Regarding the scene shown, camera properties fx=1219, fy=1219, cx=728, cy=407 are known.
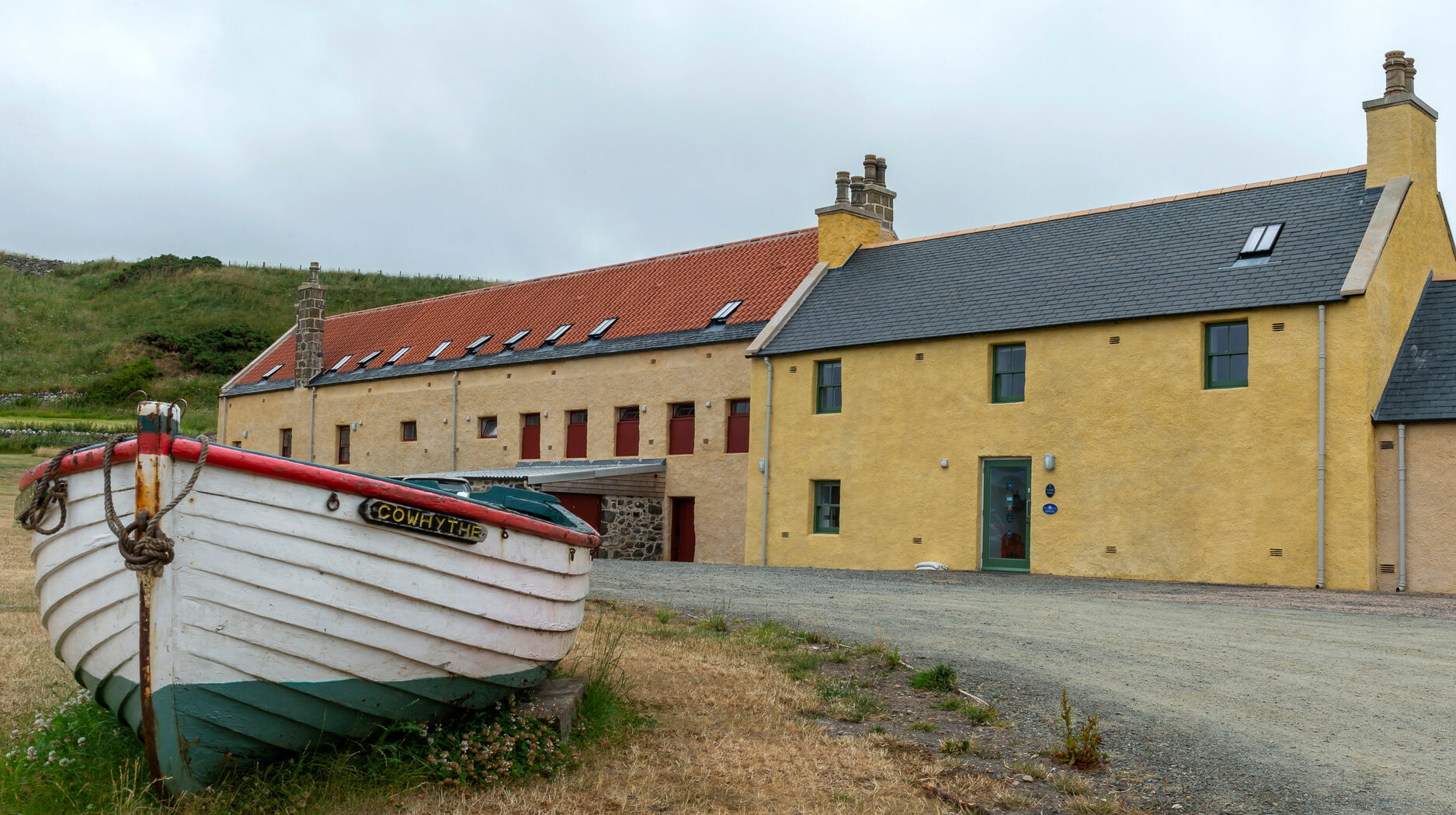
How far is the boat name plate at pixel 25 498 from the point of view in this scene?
6.25 m

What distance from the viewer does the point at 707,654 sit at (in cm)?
1030

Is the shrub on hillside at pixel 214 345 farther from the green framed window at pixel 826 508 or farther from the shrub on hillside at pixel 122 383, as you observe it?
the green framed window at pixel 826 508

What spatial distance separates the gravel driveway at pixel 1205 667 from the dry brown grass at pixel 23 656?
21.1ft

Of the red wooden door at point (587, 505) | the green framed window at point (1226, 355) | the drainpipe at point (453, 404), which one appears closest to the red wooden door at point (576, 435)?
the red wooden door at point (587, 505)

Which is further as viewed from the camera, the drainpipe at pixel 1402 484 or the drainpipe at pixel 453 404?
the drainpipe at pixel 453 404

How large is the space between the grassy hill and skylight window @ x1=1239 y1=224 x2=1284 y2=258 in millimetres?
48945

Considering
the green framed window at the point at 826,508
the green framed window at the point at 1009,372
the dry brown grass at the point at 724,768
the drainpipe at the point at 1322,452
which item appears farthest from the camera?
the green framed window at the point at 826,508

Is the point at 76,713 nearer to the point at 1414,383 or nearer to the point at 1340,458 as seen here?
the point at 1340,458

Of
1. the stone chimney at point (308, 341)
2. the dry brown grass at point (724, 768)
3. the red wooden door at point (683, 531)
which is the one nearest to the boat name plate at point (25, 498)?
the dry brown grass at point (724, 768)

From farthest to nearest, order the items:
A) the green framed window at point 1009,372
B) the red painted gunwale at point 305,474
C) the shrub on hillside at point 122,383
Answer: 1. the shrub on hillside at point 122,383
2. the green framed window at point 1009,372
3. the red painted gunwale at point 305,474

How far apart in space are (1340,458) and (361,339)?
31729mm

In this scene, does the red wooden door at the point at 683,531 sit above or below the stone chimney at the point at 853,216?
below

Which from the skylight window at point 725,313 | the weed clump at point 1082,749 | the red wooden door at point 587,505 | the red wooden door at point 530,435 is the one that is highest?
the skylight window at point 725,313

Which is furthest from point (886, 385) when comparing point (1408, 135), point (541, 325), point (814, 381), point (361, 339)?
point (361, 339)
